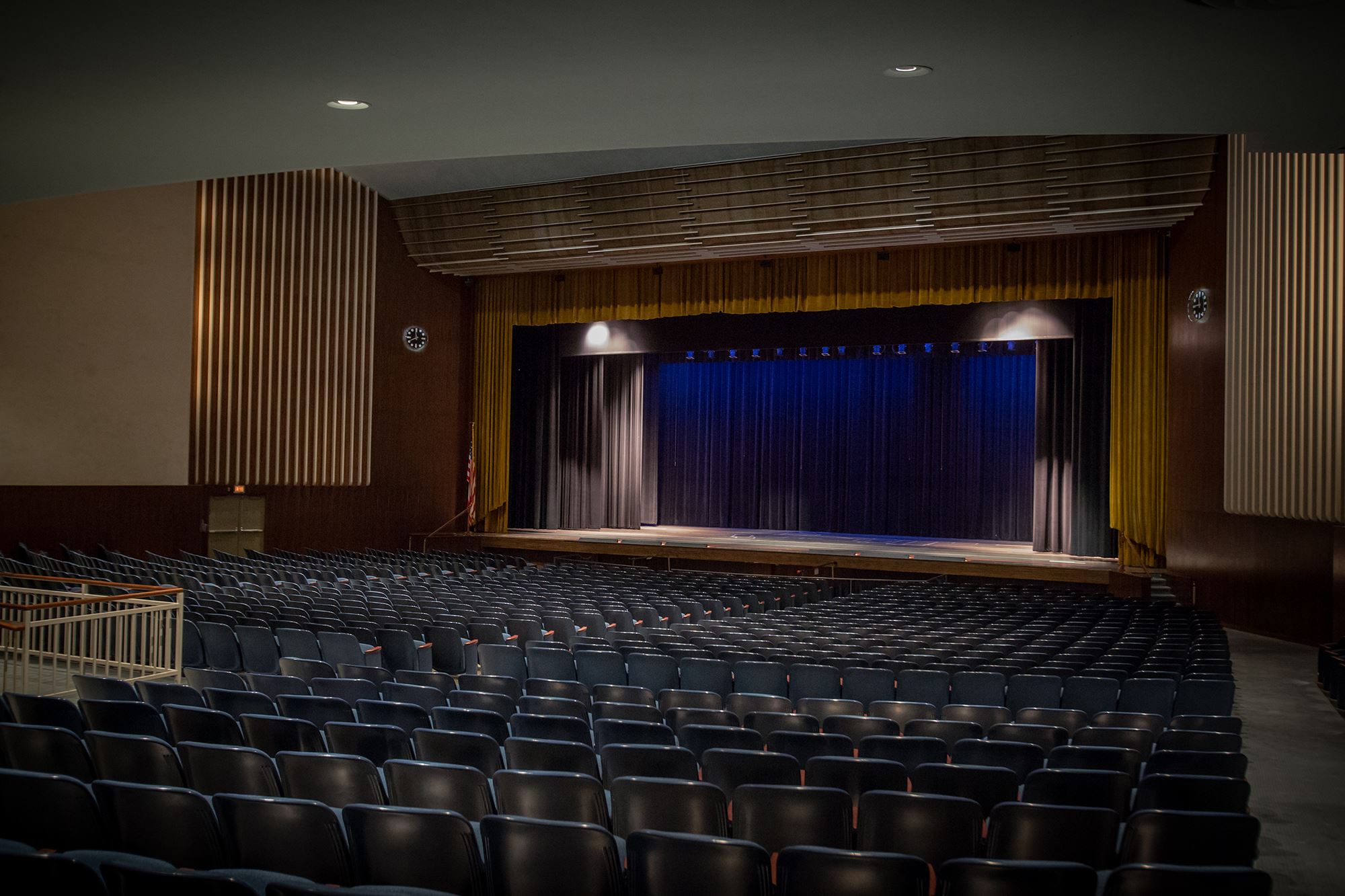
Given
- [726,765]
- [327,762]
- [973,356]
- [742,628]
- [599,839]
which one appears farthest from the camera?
[973,356]

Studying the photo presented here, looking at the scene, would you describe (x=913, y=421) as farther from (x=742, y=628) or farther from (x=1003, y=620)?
(x=742, y=628)

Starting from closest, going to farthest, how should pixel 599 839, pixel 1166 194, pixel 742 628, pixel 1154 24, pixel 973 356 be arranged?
pixel 599 839
pixel 1154 24
pixel 742 628
pixel 1166 194
pixel 973 356

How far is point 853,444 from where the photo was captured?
23.7 metres

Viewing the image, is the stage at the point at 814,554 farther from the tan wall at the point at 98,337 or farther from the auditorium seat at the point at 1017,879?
the auditorium seat at the point at 1017,879

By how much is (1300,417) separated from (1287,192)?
241 centimetres

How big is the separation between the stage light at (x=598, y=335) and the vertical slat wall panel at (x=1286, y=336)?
11.8m

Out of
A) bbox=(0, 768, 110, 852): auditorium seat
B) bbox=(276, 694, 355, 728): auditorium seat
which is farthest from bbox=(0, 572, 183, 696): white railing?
bbox=(0, 768, 110, 852): auditorium seat

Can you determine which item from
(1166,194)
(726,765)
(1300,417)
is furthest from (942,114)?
(1166,194)

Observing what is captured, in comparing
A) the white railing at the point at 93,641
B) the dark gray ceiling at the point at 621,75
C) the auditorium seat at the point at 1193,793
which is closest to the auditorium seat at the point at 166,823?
the dark gray ceiling at the point at 621,75

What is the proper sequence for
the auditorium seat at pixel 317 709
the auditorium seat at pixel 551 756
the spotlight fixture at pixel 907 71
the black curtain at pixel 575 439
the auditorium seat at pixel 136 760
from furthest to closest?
the black curtain at pixel 575 439
the auditorium seat at pixel 317 709
the auditorium seat at pixel 551 756
the auditorium seat at pixel 136 760
the spotlight fixture at pixel 907 71

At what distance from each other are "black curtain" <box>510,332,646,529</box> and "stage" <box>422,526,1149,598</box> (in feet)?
1.81

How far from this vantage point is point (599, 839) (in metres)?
2.93

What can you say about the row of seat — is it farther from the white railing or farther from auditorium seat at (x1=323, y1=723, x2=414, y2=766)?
the white railing

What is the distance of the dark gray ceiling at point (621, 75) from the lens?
128 inches
